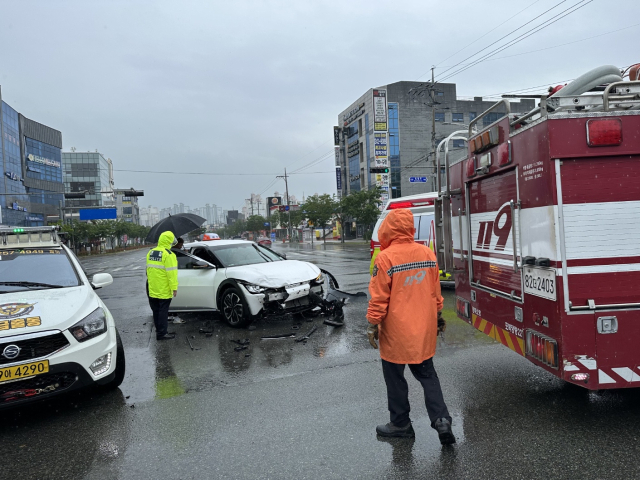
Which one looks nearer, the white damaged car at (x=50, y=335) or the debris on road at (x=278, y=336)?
the white damaged car at (x=50, y=335)

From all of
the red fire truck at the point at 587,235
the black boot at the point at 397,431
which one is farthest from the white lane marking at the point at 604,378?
the black boot at the point at 397,431

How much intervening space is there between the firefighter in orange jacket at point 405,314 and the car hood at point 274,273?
13.7ft

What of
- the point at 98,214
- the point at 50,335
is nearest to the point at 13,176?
the point at 98,214

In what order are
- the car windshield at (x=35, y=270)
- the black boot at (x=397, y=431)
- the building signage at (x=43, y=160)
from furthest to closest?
the building signage at (x=43, y=160) < the car windshield at (x=35, y=270) < the black boot at (x=397, y=431)

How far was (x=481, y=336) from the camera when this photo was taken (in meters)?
6.57

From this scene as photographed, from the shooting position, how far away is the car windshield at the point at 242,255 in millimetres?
8500

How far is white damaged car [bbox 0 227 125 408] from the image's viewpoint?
394 centimetres

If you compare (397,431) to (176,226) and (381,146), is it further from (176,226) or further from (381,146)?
(381,146)

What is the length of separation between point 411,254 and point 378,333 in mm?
648

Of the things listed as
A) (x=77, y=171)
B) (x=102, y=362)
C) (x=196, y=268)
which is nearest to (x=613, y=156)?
(x=102, y=362)

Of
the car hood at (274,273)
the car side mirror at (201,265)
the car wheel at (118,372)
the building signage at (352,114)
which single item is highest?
the building signage at (352,114)

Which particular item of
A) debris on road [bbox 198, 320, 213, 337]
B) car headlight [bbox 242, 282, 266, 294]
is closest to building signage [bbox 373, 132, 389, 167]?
debris on road [bbox 198, 320, 213, 337]

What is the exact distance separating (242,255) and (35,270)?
3.93 metres

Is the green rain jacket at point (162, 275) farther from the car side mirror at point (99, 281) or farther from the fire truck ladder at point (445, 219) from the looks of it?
the fire truck ladder at point (445, 219)
